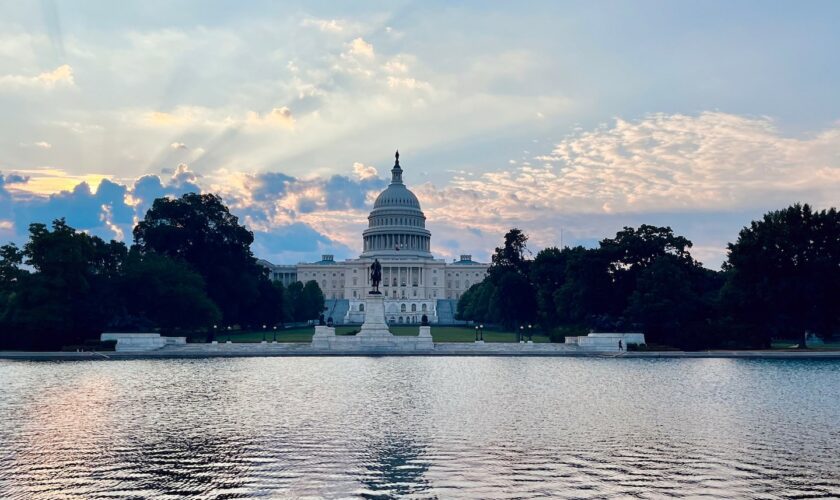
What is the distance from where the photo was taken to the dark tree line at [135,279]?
6562 centimetres

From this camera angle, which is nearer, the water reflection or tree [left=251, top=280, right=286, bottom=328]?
the water reflection

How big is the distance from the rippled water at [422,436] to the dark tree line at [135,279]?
2651 centimetres

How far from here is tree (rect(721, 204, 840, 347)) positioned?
64062mm

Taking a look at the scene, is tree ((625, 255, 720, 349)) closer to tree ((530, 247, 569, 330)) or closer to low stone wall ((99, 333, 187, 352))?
tree ((530, 247, 569, 330))

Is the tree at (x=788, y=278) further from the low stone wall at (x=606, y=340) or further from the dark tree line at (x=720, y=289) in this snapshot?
the low stone wall at (x=606, y=340)

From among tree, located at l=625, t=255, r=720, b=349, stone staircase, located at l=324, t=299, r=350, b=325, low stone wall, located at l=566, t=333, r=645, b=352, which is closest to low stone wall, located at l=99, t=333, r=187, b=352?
low stone wall, located at l=566, t=333, r=645, b=352

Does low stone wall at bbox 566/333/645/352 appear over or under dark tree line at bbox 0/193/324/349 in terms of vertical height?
under

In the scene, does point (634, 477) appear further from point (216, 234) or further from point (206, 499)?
point (216, 234)

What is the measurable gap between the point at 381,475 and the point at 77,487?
20.4 ft

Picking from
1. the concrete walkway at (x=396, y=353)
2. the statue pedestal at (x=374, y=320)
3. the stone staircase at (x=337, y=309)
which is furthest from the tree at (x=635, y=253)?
the stone staircase at (x=337, y=309)

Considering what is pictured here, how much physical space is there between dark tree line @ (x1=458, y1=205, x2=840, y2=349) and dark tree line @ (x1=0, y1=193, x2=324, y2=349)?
1311 inches

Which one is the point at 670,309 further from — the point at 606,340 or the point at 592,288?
the point at 592,288

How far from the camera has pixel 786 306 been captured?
213ft

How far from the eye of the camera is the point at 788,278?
213ft
